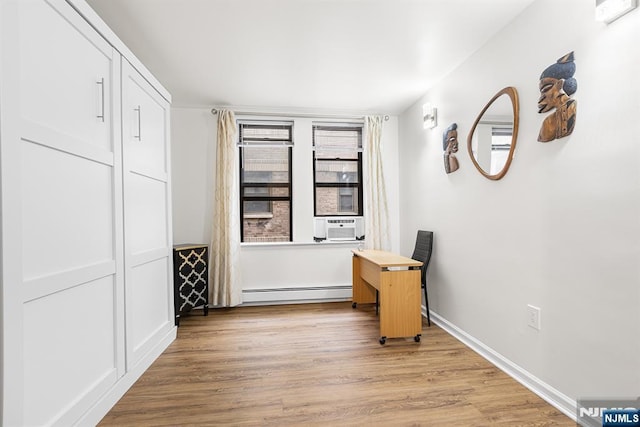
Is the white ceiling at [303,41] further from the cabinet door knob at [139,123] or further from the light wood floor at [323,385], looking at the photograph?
the light wood floor at [323,385]

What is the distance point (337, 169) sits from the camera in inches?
161

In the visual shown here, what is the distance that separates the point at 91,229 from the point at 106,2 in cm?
142

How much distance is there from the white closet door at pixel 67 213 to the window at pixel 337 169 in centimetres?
249

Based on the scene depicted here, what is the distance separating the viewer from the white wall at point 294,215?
12.2ft

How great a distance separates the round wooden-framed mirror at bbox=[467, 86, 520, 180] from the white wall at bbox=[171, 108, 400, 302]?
168 centimetres

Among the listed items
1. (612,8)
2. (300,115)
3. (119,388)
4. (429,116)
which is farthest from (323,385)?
(300,115)

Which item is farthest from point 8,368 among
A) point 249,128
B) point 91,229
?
point 249,128

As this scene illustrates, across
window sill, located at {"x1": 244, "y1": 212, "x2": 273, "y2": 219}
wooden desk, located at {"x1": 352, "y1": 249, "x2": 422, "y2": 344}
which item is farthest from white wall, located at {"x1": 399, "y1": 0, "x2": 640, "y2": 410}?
window sill, located at {"x1": 244, "y1": 212, "x2": 273, "y2": 219}

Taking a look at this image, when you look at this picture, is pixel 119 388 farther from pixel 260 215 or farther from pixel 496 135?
pixel 496 135

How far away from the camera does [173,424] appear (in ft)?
5.37

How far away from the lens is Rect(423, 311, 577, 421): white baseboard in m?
1.69

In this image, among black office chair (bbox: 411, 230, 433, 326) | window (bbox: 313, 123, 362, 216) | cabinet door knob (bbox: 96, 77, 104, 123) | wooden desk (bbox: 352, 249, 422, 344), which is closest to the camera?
cabinet door knob (bbox: 96, 77, 104, 123)

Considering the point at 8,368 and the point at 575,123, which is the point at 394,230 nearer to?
the point at 575,123

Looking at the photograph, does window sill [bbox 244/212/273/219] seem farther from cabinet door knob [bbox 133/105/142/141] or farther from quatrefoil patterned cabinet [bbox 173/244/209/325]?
cabinet door knob [bbox 133/105/142/141]
